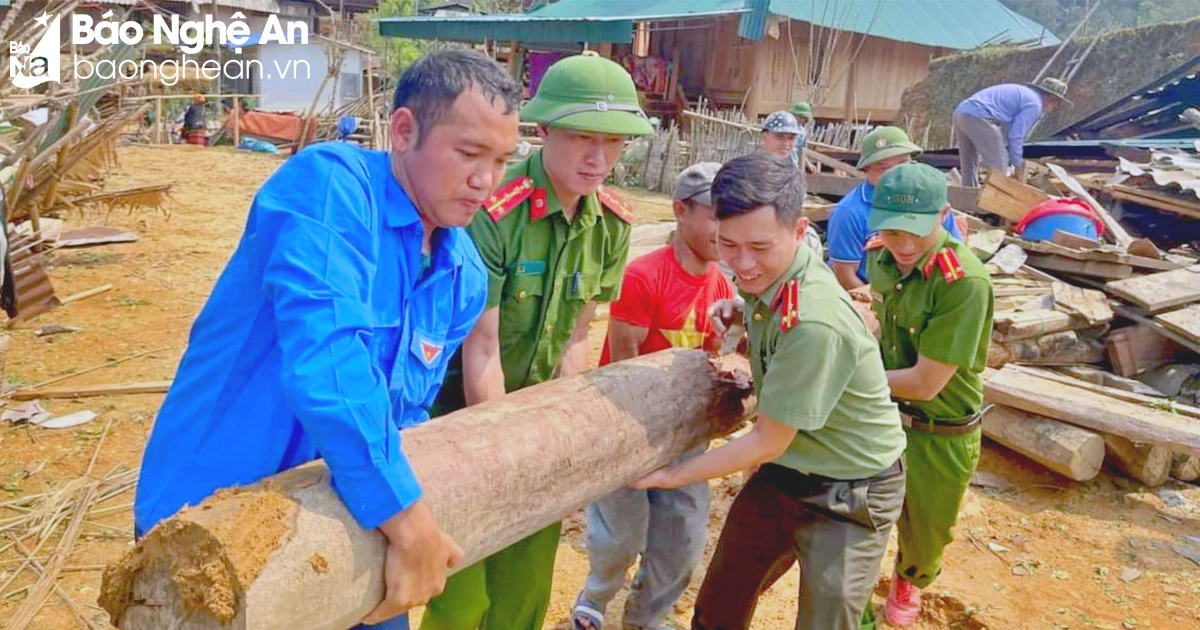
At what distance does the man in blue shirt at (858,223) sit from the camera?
4.75m

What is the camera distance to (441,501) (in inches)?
78.5

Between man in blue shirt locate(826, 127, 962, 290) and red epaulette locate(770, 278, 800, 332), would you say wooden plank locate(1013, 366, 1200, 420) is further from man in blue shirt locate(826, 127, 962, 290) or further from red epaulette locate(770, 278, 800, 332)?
red epaulette locate(770, 278, 800, 332)

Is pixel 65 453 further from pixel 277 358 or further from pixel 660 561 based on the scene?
pixel 277 358

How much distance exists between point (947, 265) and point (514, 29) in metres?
16.6

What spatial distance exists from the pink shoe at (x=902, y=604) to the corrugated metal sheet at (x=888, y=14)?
12851mm

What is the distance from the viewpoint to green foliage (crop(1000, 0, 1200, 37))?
146ft

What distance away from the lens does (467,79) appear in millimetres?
1826

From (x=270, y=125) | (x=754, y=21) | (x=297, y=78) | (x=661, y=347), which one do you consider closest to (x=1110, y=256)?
(x=661, y=347)

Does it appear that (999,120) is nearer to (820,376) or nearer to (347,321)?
(820,376)

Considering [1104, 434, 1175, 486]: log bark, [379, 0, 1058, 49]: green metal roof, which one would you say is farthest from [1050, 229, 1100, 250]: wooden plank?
[379, 0, 1058, 49]: green metal roof

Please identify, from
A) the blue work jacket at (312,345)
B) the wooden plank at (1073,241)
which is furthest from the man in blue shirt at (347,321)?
the wooden plank at (1073,241)

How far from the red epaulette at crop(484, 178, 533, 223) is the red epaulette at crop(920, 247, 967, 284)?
1.50m

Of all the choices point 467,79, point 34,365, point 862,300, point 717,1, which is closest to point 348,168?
point 467,79

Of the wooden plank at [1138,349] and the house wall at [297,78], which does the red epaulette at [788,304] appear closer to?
the wooden plank at [1138,349]
